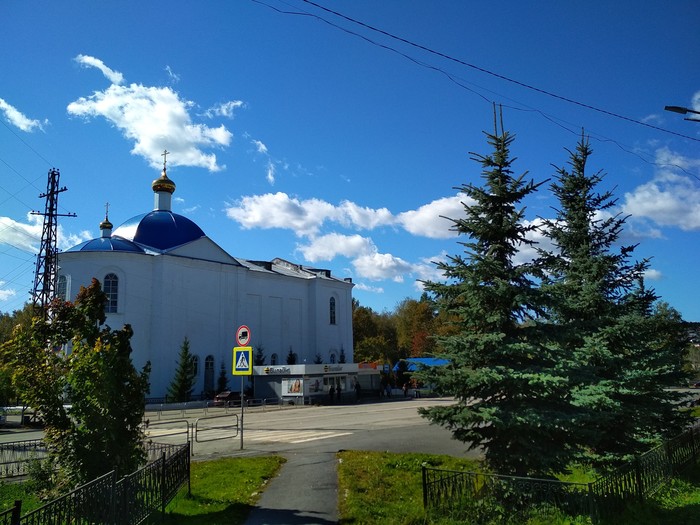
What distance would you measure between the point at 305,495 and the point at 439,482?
2.69m

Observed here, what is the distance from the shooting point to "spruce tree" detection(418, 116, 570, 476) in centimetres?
851

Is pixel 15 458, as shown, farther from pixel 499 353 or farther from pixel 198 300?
pixel 198 300

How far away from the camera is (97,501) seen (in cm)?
649

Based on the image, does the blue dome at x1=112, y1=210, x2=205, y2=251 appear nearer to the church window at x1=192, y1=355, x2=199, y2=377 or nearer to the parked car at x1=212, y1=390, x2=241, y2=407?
the church window at x1=192, y1=355, x2=199, y2=377

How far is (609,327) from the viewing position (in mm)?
13039

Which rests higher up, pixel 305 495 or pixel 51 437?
pixel 51 437

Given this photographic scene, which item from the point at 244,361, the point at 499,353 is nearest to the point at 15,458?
the point at 244,361

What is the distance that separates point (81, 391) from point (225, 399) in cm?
3399

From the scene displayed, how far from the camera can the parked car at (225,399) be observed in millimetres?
39706

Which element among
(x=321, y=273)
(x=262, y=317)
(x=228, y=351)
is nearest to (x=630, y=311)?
(x=228, y=351)

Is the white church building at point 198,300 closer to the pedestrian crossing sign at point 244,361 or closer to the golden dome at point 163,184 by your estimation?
the golden dome at point 163,184

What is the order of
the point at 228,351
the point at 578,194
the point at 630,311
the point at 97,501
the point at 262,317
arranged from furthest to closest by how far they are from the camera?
the point at 262,317, the point at 228,351, the point at 578,194, the point at 630,311, the point at 97,501

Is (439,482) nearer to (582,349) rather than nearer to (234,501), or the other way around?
→ (234,501)

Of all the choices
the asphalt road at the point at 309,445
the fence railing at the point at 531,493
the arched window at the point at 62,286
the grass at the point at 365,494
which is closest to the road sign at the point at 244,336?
the asphalt road at the point at 309,445
